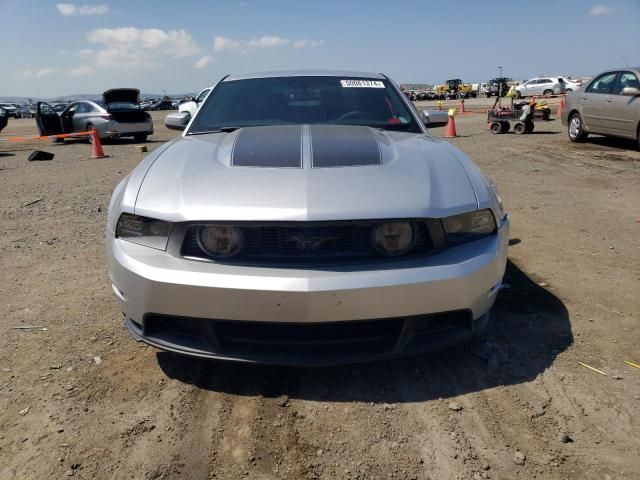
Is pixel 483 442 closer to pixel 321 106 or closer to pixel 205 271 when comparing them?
pixel 205 271

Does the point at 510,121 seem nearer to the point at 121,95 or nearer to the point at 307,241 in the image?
the point at 121,95

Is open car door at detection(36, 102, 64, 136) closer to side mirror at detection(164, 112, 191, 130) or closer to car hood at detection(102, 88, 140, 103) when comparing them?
car hood at detection(102, 88, 140, 103)

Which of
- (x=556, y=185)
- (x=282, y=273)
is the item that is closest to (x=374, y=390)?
(x=282, y=273)

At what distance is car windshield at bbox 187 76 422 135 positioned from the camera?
3.31m

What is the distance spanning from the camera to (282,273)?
1961 mm

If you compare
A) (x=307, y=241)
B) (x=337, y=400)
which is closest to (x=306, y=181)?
(x=307, y=241)

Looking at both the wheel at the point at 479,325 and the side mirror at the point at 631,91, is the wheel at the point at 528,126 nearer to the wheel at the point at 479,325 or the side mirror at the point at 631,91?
the side mirror at the point at 631,91

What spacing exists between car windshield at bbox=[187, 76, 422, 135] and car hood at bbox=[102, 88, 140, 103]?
13.1 meters

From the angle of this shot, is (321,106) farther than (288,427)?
Yes

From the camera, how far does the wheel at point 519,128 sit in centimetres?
1379

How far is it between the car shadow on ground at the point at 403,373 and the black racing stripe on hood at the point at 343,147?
1.00 meters

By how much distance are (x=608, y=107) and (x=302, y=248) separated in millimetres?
10119

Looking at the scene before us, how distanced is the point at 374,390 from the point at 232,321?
745 millimetres

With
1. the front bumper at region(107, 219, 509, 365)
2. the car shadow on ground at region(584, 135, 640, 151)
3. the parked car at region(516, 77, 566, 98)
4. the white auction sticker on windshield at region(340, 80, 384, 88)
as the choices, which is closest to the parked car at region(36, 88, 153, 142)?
the car shadow on ground at region(584, 135, 640, 151)
